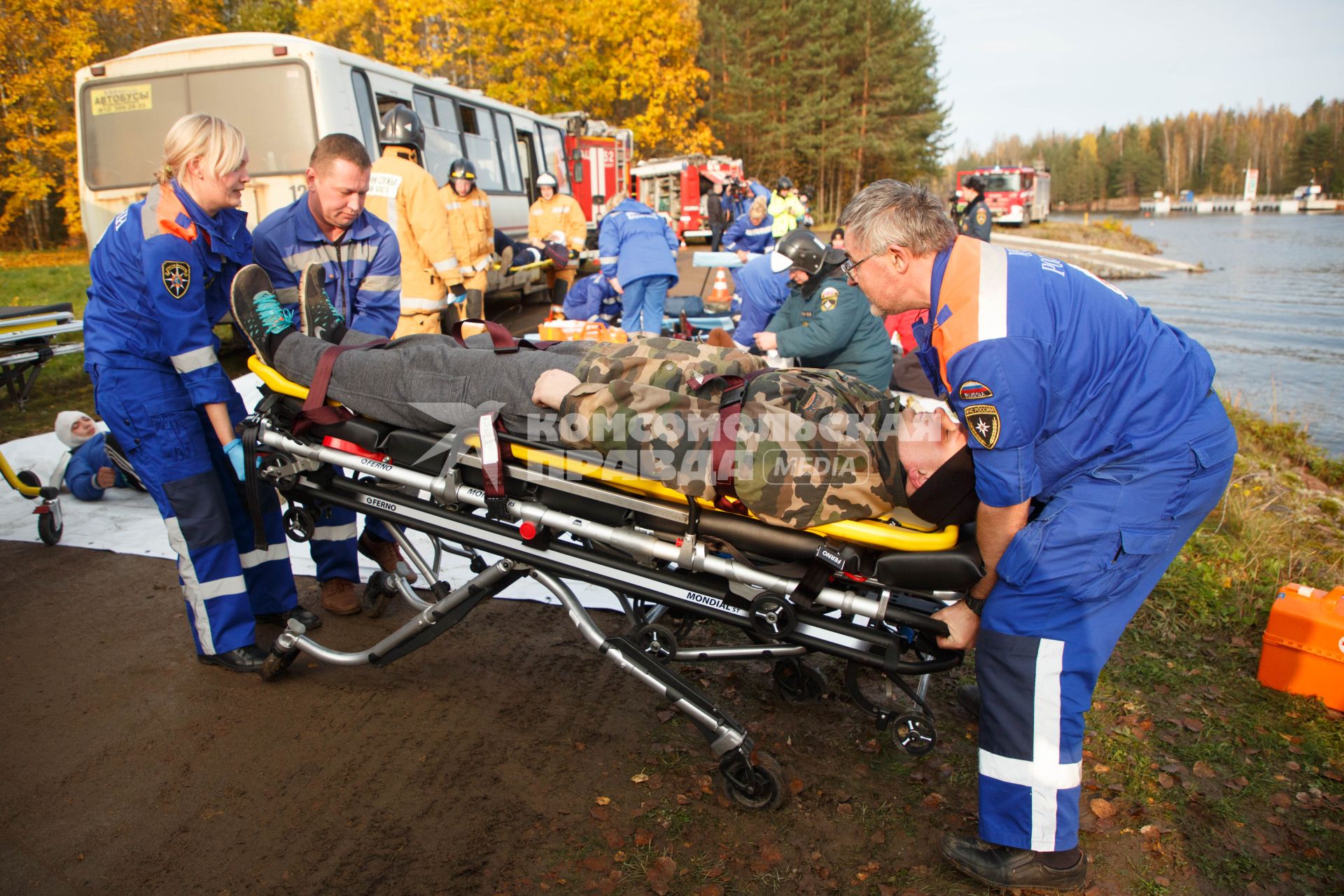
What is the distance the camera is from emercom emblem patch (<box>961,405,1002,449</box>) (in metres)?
1.97

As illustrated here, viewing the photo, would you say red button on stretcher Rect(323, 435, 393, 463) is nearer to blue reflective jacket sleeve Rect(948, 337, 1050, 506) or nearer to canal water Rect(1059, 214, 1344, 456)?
blue reflective jacket sleeve Rect(948, 337, 1050, 506)

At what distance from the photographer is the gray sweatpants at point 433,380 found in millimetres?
2625

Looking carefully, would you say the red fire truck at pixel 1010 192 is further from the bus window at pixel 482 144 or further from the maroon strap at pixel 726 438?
the maroon strap at pixel 726 438

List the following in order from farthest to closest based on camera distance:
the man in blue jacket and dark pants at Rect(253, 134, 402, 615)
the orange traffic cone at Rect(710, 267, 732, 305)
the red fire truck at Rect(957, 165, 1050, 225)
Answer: the red fire truck at Rect(957, 165, 1050, 225), the orange traffic cone at Rect(710, 267, 732, 305), the man in blue jacket and dark pants at Rect(253, 134, 402, 615)

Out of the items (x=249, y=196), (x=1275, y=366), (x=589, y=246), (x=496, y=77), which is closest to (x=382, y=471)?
(x=249, y=196)

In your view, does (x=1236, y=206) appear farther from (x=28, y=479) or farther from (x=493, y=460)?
(x=28, y=479)

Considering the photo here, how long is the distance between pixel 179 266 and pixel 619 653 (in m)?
2.11

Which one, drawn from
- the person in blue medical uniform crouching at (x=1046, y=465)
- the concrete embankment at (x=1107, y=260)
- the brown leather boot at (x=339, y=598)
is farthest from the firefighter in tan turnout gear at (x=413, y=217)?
the concrete embankment at (x=1107, y=260)

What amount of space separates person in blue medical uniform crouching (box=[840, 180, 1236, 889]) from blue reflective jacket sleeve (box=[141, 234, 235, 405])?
92.9 inches

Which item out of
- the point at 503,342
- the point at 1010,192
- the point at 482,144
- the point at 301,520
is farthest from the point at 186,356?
the point at 1010,192

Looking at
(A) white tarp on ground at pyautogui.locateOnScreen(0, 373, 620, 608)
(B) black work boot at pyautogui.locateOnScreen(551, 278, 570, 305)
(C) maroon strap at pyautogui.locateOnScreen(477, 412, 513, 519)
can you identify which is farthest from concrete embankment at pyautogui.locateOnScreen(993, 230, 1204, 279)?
(C) maroon strap at pyautogui.locateOnScreen(477, 412, 513, 519)

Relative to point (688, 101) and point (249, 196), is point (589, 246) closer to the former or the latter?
point (249, 196)

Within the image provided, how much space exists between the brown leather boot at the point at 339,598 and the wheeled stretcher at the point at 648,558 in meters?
0.64

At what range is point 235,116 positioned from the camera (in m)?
7.71
